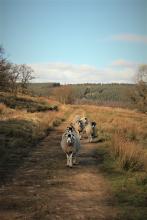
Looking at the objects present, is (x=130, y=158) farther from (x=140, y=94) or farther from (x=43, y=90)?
(x=43, y=90)

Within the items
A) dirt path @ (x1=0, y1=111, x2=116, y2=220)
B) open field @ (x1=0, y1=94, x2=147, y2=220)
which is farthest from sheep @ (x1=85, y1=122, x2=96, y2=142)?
dirt path @ (x1=0, y1=111, x2=116, y2=220)

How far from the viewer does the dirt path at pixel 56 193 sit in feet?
26.2

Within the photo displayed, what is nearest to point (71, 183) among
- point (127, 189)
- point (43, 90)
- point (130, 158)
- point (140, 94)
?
point (127, 189)

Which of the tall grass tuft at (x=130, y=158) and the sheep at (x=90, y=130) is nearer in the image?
the tall grass tuft at (x=130, y=158)

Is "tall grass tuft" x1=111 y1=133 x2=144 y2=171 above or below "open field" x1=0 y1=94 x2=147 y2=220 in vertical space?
above

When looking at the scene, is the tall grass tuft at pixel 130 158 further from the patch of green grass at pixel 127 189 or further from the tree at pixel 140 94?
the tree at pixel 140 94

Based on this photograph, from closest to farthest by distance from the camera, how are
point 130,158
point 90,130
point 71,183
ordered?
point 71,183 → point 130,158 → point 90,130

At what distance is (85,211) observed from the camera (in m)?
8.22

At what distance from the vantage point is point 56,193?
9.77 m

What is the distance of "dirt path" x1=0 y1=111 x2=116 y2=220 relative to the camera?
7.99m

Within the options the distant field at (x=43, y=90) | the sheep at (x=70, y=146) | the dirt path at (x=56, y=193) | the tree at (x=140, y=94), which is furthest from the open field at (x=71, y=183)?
the distant field at (x=43, y=90)

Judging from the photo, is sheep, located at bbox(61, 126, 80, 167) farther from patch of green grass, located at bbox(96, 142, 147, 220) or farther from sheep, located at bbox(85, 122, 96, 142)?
sheep, located at bbox(85, 122, 96, 142)

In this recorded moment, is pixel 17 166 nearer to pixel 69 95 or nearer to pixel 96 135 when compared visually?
pixel 96 135

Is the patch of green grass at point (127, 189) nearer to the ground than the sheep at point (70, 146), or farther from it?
nearer to the ground
